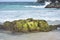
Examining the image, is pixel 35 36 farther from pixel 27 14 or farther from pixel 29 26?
pixel 27 14

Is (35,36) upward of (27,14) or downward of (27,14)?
upward

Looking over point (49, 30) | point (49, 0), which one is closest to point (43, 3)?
point (49, 0)

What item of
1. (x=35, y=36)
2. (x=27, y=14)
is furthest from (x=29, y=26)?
(x=27, y=14)

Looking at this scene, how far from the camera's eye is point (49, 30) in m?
3.87

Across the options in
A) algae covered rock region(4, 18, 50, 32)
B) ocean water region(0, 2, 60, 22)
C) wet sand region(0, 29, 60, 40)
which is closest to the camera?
wet sand region(0, 29, 60, 40)

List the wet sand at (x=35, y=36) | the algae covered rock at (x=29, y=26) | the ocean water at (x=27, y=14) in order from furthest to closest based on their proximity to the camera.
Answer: the ocean water at (x=27, y=14) < the algae covered rock at (x=29, y=26) < the wet sand at (x=35, y=36)

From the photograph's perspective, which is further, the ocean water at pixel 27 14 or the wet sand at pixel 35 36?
the ocean water at pixel 27 14

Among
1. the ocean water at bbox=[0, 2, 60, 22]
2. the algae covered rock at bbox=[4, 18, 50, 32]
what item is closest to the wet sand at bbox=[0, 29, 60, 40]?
the algae covered rock at bbox=[4, 18, 50, 32]

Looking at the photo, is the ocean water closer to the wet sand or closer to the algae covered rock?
the algae covered rock

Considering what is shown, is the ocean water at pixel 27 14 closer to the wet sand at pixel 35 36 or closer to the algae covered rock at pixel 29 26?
the algae covered rock at pixel 29 26

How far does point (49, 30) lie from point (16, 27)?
1.96 ft

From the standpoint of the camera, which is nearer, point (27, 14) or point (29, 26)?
point (29, 26)

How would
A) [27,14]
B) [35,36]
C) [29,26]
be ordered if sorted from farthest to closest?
[27,14] → [29,26] → [35,36]

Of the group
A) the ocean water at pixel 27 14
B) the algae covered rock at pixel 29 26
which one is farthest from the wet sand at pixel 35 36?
the ocean water at pixel 27 14
